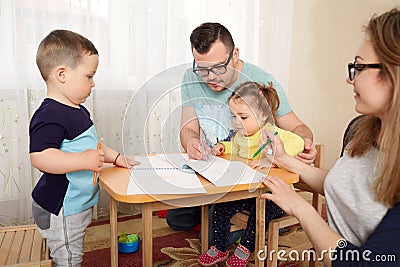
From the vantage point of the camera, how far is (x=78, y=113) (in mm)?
1204

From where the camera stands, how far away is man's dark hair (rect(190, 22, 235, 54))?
1500 millimetres

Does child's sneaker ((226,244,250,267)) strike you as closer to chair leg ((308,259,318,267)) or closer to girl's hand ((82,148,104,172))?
chair leg ((308,259,318,267))

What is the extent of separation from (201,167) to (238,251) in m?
0.44

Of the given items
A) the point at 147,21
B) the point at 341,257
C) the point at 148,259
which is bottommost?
the point at 148,259

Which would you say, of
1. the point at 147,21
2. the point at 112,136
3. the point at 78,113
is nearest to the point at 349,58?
the point at 147,21

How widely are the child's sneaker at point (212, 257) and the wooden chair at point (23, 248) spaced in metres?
0.67

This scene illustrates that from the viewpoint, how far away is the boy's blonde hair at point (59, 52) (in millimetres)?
1188

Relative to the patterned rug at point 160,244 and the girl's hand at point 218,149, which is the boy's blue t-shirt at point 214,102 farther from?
the patterned rug at point 160,244

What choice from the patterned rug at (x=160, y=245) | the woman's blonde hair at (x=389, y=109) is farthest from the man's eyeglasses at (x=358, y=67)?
the patterned rug at (x=160, y=245)

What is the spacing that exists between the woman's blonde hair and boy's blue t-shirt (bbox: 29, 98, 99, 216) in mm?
787

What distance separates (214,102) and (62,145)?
56 cm

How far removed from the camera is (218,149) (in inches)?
55.8

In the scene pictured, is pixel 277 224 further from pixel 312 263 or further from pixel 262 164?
pixel 312 263

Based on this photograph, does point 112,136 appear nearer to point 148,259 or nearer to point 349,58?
point 148,259
